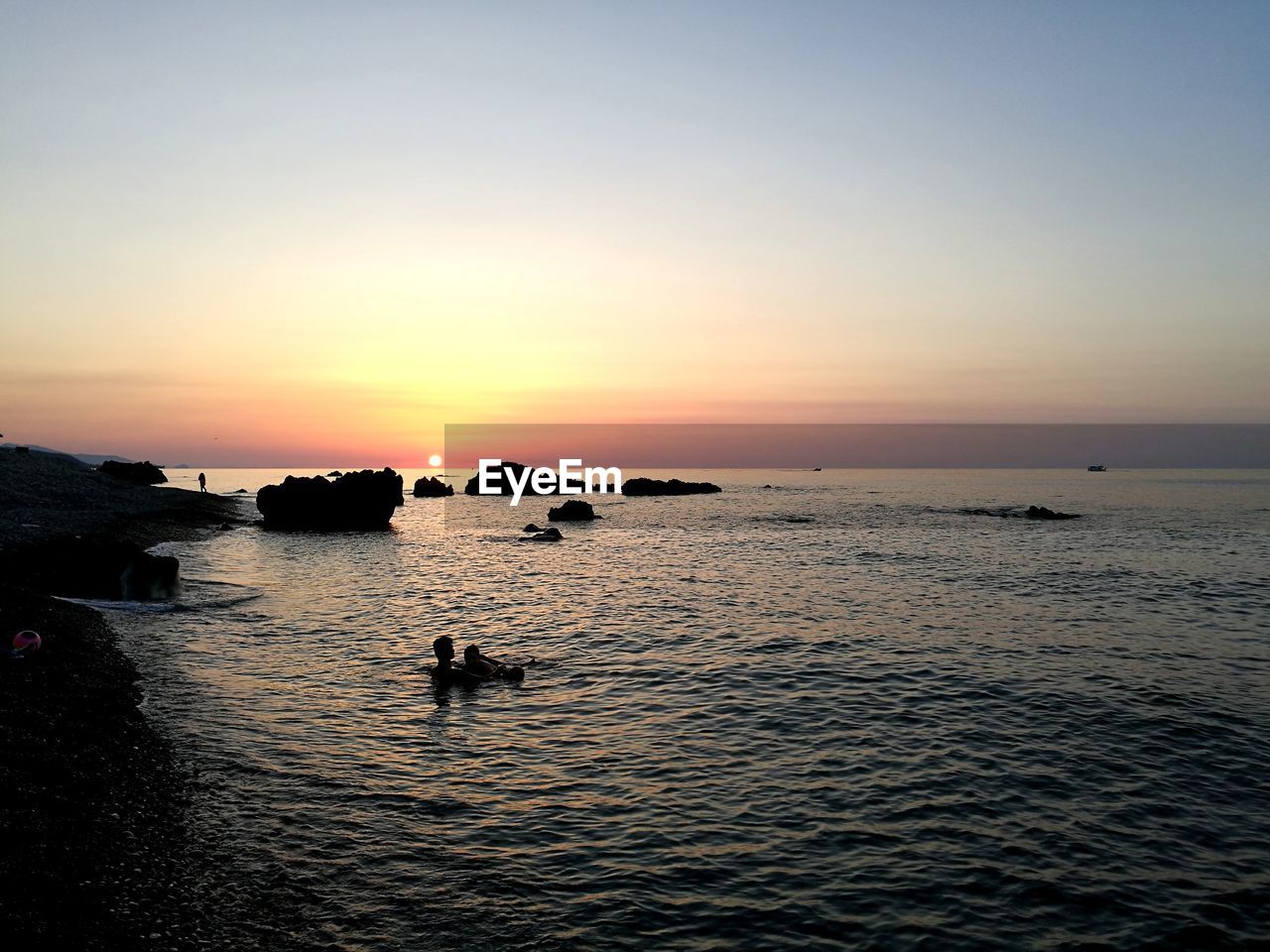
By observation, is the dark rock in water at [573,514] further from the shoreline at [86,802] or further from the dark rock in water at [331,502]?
the shoreline at [86,802]

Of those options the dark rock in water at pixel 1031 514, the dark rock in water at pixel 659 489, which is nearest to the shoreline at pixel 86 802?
the dark rock in water at pixel 1031 514

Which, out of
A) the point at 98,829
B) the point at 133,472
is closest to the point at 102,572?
the point at 98,829

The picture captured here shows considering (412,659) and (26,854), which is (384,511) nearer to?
(412,659)

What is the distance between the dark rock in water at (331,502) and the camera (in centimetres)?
8406

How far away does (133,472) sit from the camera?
116938mm

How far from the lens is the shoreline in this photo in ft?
31.6

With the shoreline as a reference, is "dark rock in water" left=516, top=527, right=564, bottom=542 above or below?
below

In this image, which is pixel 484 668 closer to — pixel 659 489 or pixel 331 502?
pixel 331 502

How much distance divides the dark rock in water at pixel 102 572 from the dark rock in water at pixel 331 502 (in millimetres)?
49483

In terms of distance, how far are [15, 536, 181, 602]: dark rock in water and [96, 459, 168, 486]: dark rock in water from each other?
284ft

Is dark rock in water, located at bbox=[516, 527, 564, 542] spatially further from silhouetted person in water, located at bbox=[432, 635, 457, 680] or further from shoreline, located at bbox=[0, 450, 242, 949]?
silhouetted person in water, located at bbox=[432, 635, 457, 680]

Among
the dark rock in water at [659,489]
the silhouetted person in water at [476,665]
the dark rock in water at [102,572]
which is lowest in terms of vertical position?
the silhouetted person in water at [476,665]

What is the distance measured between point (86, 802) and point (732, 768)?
12356 mm

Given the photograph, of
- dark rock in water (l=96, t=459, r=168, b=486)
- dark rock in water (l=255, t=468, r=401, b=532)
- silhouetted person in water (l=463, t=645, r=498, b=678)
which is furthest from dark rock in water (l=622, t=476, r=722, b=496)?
silhouetted person in water (l=463, t=645, r=498, b=678)
